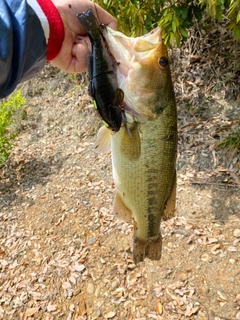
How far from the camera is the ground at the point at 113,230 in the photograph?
3.14 m

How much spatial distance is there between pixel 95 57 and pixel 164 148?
506 mm

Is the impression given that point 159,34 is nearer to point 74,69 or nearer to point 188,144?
point 74,69

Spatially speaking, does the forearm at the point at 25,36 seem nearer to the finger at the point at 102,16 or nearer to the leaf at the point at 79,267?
the finger at the point at 102,16

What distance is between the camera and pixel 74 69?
2.01m

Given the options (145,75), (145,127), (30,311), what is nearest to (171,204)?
(145,127)

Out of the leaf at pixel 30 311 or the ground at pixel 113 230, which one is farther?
the leaf at pixel 30 311

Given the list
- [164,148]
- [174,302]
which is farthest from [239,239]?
[164,148]

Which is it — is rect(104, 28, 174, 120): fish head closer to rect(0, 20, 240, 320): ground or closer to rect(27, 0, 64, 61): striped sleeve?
rect(27, 0, 64, 61): striped sleeve

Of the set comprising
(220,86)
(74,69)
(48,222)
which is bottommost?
(48,222)

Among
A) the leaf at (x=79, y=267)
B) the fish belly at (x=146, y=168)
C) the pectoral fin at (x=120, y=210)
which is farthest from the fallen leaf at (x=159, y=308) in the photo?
the pectoral fin at (x=120, y=210)

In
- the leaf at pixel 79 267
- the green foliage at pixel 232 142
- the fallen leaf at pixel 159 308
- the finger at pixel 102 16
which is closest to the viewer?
the finger at pixel 102 16

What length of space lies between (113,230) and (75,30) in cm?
242

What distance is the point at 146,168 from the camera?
5.66ft

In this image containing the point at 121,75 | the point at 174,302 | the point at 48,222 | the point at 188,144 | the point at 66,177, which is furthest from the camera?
the point at 66,177
